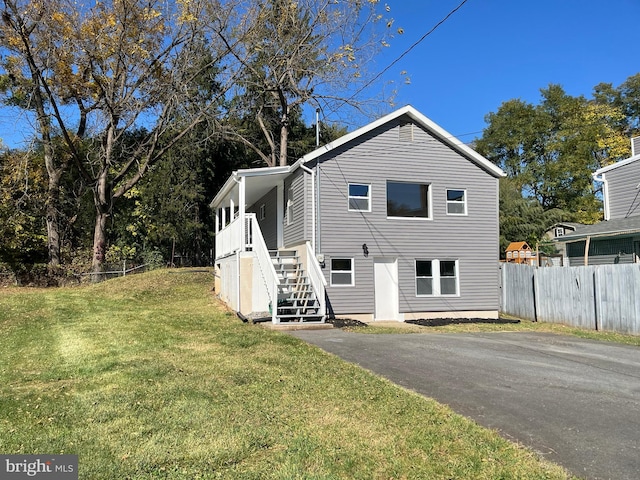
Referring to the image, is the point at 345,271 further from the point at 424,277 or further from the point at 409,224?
the point at 424,277

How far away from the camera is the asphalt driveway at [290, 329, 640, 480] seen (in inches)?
160

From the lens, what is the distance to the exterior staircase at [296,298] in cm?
1181

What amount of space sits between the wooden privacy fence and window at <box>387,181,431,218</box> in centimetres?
375

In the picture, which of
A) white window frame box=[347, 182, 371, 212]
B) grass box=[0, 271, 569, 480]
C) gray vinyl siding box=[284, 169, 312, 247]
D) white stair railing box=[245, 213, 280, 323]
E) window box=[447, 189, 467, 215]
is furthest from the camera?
window box=[447, 189, 467, 215]

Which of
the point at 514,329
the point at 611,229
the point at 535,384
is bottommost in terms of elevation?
the point at 514,329

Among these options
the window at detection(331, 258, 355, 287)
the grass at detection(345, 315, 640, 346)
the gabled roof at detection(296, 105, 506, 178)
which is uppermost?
the gabled roof at detection(296, 105, 506, 178)

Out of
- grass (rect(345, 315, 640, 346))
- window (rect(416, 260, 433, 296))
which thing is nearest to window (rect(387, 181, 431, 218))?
window (rect(416, 260, 433, 296))

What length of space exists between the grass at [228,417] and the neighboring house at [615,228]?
13.1 meters

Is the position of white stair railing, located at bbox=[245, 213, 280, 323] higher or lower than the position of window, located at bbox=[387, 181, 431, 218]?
lower

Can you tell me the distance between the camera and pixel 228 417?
4.56 meters

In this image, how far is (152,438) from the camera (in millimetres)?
4000

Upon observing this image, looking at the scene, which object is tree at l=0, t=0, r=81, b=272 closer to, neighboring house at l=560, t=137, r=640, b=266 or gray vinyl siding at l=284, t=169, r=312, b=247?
gray vinyl siding at l=284, t=169, r=312, b=247

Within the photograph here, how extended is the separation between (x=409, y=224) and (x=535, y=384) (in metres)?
9.48

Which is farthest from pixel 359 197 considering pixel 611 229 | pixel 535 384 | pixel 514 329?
pixel 535 384
